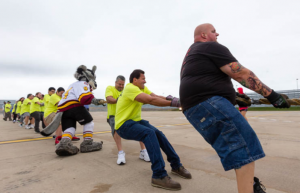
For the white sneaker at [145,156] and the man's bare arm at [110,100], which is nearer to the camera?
the white sneaker at [145,156]

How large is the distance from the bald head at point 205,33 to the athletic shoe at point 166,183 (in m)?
1.53

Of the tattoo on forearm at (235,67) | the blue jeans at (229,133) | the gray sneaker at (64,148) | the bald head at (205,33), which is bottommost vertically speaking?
the gray sneaker at (64,148)

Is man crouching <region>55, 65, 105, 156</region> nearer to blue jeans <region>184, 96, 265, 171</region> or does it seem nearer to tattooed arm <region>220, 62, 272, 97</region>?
blue jeans <region>184, 96, 265, 171</region>

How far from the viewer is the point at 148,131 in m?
2.43

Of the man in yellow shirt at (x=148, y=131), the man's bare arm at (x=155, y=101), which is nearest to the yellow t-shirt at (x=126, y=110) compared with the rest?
the man in yellow shirt at (x=148, y=131)

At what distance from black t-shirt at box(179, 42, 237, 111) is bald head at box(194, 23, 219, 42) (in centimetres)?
18

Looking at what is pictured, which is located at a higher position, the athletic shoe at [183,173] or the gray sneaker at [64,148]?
the gray sneaker at [64,148]

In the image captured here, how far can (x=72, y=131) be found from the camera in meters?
3.73

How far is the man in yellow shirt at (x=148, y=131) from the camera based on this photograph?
218 centimetres

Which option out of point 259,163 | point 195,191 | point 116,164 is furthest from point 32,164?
point 259,163

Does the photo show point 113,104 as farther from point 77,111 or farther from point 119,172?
point 119,172

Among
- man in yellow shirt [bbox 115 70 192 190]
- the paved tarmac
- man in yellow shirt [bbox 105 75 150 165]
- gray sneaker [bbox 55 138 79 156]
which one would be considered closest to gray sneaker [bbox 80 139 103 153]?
the paved tarmac

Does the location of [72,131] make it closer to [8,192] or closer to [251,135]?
[8,192]

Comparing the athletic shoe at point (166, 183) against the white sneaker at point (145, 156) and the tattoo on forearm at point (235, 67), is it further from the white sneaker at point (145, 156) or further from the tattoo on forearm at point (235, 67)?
the tattoo on forearm at point (235, 67)
